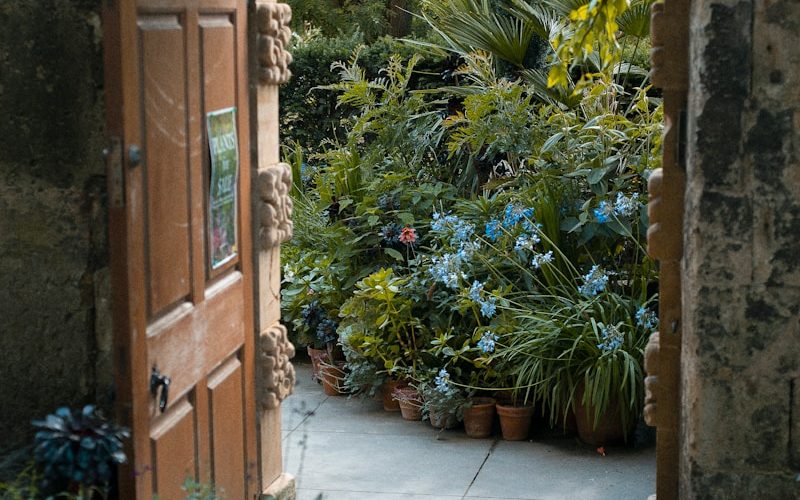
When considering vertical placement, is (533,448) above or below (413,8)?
below

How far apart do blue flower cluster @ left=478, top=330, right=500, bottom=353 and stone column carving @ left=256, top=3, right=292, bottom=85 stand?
6.78 ft

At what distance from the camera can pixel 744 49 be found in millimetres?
3301

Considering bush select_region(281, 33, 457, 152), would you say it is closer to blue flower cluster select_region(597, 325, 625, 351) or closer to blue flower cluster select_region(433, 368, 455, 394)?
blue flower cluster select_region(433, 368, 455, 394)

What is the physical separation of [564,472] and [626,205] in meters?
1.50

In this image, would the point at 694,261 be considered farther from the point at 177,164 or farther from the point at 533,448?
the point at 533,448

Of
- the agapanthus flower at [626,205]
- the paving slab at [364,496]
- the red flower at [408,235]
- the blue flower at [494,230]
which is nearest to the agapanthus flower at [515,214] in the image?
the blue flower at [494,230]

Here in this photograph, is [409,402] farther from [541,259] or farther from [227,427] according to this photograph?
[227,427]

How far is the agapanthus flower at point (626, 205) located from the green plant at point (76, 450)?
12.2ft

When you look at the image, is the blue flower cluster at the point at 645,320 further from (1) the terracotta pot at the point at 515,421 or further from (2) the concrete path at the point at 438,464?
(1) the terracotta pot at the point at 515,421

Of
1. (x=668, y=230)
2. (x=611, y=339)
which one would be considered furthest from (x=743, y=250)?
(x=611, y=339)

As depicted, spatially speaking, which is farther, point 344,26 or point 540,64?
point 344,26

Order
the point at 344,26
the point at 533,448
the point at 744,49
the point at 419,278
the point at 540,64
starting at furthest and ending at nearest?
the point at 344,26, the point at 540,64, the point at 419,278, the point at 533,448, the point at 744,49

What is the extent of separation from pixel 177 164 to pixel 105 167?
360 mm

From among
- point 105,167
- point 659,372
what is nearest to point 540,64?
point 659,372
